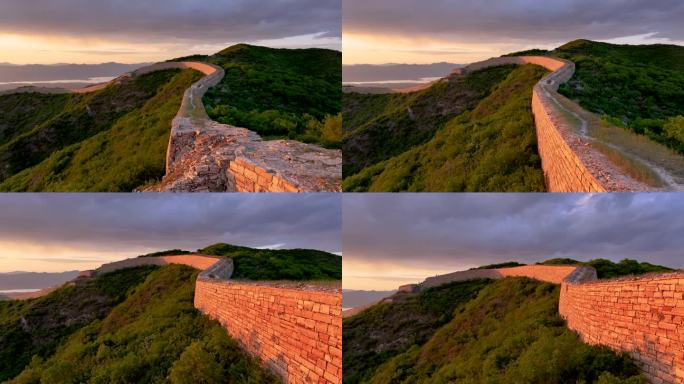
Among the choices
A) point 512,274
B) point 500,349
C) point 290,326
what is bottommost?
point 512,274

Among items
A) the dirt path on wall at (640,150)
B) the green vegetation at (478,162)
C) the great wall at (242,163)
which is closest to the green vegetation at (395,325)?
the green vegetation at (478,162)

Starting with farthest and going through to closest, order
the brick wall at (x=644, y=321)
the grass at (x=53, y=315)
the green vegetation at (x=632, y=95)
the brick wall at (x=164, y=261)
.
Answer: the brick wall at (x=164, y=261), the grass at (x=53, y=315), the green vegetation at (x=632, y=95), the brick wall at (x=644, y=321)

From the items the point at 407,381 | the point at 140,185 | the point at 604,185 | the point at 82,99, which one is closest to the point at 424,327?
the point at 407,381

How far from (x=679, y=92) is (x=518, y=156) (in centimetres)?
1545

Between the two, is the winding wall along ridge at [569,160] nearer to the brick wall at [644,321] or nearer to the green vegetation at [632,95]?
the green vegetation at [632,95]

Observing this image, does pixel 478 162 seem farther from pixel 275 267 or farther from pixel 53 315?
pixel 53 315

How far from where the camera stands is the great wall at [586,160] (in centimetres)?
805

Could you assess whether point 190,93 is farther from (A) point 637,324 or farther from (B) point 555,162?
(A) point 637,324

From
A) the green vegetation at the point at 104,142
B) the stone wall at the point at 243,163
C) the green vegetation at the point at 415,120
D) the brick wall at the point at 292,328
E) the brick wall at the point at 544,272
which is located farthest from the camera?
the green vegetation at the point at 415,120

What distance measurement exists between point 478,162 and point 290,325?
12.1 meters

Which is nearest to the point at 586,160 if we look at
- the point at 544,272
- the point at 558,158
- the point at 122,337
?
the point at 558,158

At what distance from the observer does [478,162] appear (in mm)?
18781

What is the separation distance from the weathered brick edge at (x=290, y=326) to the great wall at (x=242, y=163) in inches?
81.4

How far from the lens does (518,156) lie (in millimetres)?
17266
